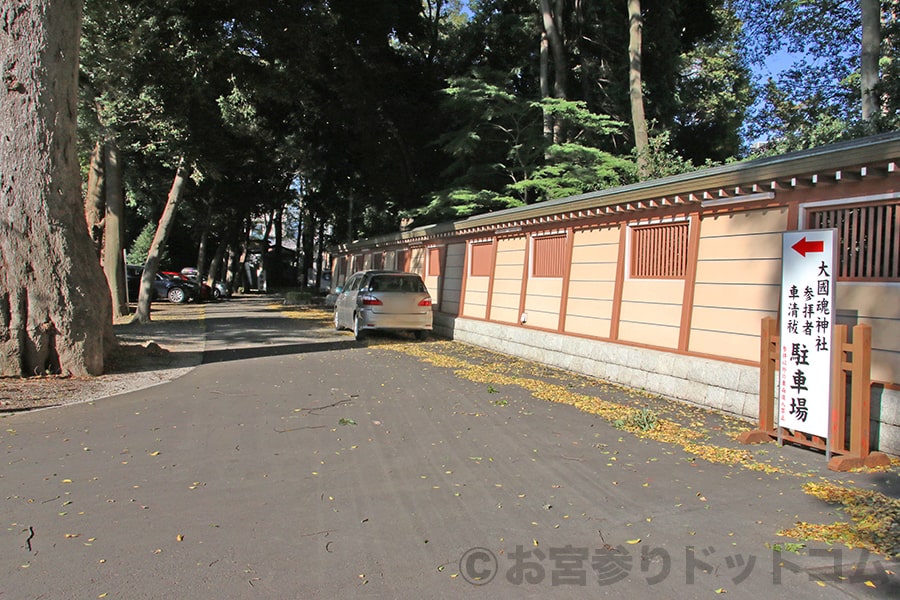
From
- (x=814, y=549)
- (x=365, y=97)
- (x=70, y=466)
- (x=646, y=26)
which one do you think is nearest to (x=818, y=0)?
(x=646, y=26)

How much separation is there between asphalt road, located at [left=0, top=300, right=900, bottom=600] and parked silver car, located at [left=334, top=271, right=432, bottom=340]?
7265mm

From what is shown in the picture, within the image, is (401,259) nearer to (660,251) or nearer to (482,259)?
(482,259)

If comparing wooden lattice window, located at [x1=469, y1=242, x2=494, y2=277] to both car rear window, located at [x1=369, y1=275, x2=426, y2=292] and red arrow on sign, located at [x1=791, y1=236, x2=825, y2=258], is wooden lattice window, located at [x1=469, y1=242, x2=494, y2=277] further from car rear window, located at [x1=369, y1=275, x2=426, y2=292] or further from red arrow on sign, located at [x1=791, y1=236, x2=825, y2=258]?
red arrow on sign, located at [x1=791, y1=236, x2=825, y2=258]

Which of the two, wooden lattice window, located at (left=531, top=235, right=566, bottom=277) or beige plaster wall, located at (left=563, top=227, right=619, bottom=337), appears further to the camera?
wooden lattice window, located at (left=531, top=235, right=566, bottom=277)

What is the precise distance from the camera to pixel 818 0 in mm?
21172

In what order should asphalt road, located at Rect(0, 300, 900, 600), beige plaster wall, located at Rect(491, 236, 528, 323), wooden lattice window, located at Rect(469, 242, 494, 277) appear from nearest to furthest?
asphalt road, located at Rect(0, 300, 900, 600)
beige plaster wall, located at Rect(491, 236, 528, 323)
wooden lattice window, located at Rect(469, 242, 494, 277)

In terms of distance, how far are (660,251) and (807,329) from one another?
3.79m

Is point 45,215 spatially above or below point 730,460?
above

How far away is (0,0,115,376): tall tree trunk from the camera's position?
8758mm

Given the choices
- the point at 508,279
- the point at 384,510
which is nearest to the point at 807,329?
the point at 384,510

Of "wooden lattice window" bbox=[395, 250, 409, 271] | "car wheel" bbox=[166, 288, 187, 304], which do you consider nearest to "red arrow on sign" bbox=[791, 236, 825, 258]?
"wooden lattice window" bbox=[395, 250, 409, 271]

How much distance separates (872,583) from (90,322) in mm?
A: 9757

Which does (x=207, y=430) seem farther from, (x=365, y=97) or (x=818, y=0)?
(x=818, y=0)

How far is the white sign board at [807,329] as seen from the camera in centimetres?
570
